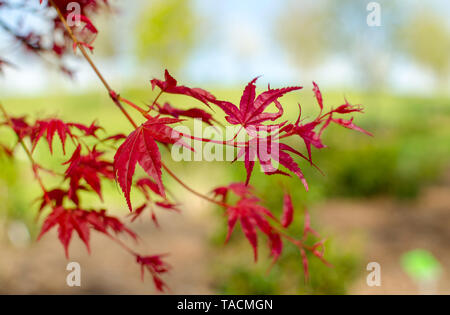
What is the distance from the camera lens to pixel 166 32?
15.5 meters

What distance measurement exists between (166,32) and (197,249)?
42.9 ft

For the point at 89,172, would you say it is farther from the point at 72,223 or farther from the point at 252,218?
the point at 252,218

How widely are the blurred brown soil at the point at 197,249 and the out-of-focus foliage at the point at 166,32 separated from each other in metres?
11.9

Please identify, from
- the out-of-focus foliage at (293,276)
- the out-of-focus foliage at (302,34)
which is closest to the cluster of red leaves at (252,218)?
the out-of-focus foliage at (293,276)

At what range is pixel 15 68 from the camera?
45.8 inches

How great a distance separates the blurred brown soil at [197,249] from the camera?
113 inches

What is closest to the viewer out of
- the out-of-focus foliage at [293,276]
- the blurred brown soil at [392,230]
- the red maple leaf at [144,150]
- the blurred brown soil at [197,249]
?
the red maple leaf at [144,150]

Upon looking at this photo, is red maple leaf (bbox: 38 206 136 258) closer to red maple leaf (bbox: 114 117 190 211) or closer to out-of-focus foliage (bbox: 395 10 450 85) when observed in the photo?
red maple leaf (bbox: 114 117 190 211)

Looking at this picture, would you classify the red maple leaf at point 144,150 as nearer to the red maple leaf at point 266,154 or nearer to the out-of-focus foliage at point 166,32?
the red maple leaf at point 266,154

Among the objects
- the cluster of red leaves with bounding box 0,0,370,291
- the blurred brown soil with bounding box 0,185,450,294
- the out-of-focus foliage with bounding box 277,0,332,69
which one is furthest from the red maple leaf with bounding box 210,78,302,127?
the out-of-focus foliage with bounding box 277,0,332,69

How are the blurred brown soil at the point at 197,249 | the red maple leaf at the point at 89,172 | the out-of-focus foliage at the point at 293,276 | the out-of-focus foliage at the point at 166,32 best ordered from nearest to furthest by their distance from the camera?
the red maple leaf at the point at 89,172 → the out-of-focus foliage at the point at 293,276 → the blurred brown soil at the point at 197,249 → the out-of-focus foliage at the point at 166,32

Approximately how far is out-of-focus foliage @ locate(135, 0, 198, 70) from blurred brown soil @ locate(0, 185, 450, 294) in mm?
11919
